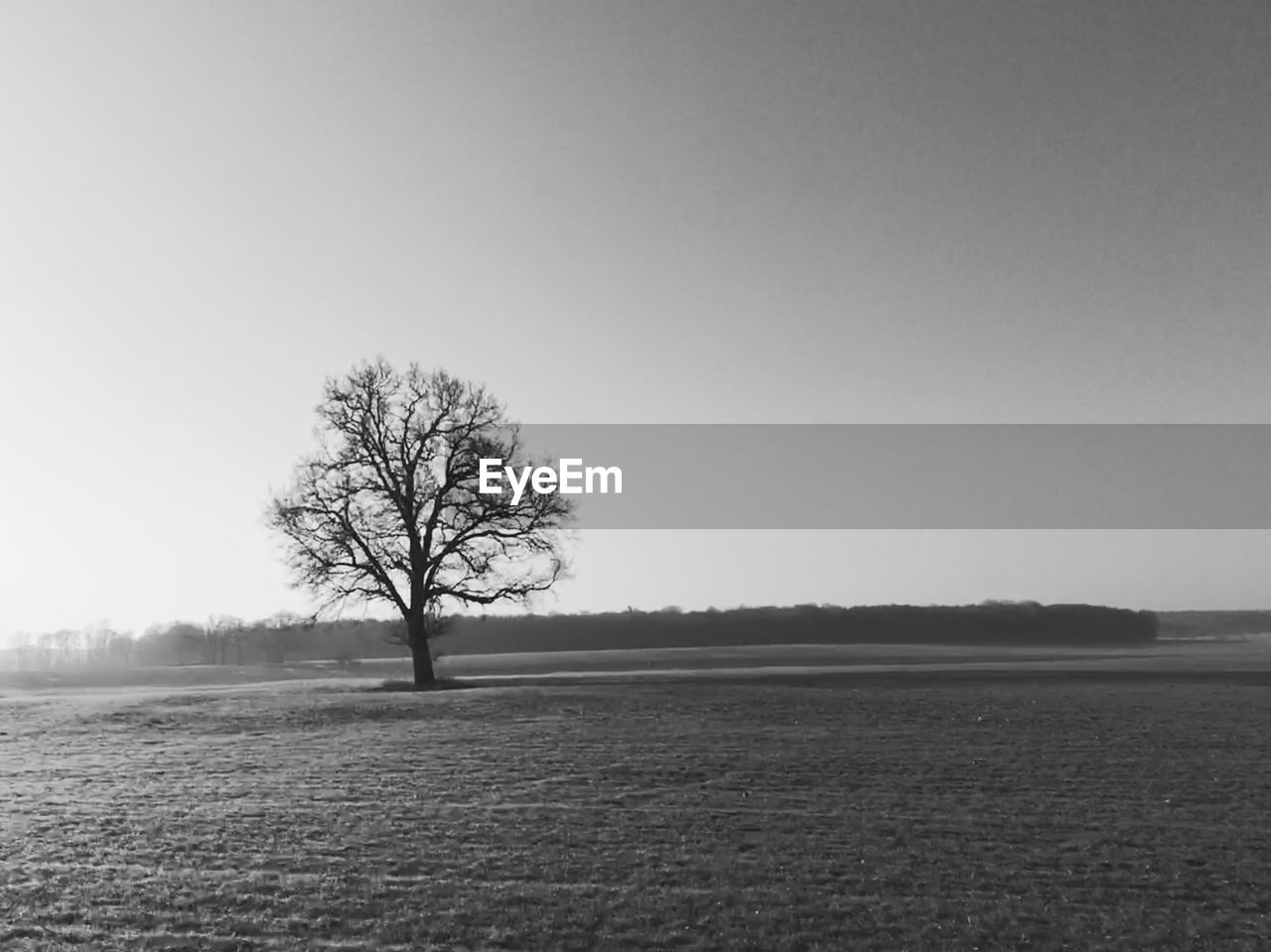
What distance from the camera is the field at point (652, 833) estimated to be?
1047 cm

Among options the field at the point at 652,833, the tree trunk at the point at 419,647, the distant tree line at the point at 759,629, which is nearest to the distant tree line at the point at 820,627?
the distant tree line at the point at 759,629

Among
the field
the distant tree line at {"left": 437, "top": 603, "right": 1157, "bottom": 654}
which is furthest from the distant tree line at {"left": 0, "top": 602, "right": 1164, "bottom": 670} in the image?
the field

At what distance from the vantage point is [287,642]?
13375 centimetres

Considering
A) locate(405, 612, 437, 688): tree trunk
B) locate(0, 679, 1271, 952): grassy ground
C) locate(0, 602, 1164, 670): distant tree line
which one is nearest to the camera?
locate(0, 679, 1271, 952): grassy ground

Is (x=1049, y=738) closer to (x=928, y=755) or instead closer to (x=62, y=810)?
(x=928, y=755)

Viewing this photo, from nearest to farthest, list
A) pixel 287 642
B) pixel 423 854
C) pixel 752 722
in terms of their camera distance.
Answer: pixel 423 854
pixel 752 722
pixel 287 642

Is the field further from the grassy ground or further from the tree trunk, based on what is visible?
the tree trunk

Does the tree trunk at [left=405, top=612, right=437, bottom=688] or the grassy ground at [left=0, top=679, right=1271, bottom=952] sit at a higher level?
the tree trunk at [left=405, top=612, right=437, bottom=688]

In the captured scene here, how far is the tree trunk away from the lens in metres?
39.2

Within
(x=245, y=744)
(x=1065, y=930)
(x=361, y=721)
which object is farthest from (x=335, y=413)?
(x=1065, y=930)

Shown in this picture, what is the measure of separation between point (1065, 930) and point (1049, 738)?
13.0 metres

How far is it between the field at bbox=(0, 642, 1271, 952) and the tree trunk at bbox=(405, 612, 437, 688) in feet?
41.7

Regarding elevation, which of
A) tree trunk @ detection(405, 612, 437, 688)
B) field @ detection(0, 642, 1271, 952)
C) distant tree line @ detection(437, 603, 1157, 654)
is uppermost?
tree trunk @ detection(405, 612, 437, 688)

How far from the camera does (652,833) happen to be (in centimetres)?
1409
